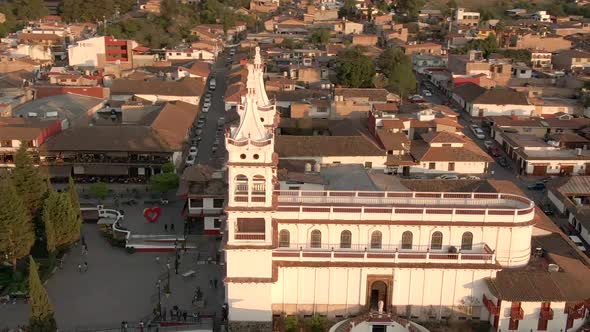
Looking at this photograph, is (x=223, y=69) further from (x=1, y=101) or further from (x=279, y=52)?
(x=1, y=101)

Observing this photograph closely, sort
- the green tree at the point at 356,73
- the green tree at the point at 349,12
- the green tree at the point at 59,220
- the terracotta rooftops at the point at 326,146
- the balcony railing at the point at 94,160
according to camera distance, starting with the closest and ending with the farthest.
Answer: the green tree at the point at 59,220
the balcony railing at the point at 94,160
the terracotta rooftops at the point at 326,146
the green tree at the point at 356,73
the green tree at the point at 349,12

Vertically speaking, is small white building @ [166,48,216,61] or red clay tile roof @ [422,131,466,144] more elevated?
small white building @ [166,48,216,61]

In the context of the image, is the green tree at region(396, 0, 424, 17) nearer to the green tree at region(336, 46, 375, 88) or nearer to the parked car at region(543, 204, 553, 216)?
the green tree at region(336, 46, 375, 88)

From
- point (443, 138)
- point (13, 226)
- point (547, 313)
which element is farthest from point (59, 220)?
point (443, 138)

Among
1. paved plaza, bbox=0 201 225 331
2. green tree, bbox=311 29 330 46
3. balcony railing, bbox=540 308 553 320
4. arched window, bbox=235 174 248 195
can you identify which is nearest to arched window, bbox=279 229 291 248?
arched window, bbox=235 174 248 195

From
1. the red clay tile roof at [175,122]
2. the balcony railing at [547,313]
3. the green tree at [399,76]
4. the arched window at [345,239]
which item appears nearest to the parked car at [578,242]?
the balcony railing at [547,313]

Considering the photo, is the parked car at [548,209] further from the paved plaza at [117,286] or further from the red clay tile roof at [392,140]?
the paved plaza at [117,286]
